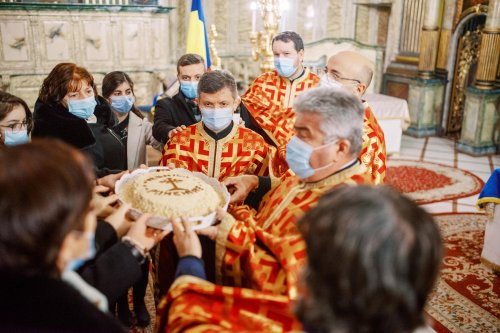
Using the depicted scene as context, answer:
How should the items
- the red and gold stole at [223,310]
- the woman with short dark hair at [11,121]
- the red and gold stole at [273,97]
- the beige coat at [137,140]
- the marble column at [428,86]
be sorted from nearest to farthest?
the red and gold stole at [223,310] < the woman with short dark hair at [11,121] < the beige coat at [137,140] < the red and gold stole at [273,97] < the marble column at [428,86]

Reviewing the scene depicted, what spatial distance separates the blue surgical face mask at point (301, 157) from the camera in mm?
1925

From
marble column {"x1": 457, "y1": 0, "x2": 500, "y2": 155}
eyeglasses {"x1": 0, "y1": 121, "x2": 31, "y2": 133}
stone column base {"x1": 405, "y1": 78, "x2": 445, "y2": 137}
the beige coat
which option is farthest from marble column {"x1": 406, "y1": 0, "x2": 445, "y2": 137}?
eyeglasses {"x1": 0, "y1": 121, "x2": 31, "y2": 133}

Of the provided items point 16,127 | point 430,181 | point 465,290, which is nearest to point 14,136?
point 16,127

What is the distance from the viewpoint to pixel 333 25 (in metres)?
11.8

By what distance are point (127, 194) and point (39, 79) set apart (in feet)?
25.2

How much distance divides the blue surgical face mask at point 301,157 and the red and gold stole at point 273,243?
0.19 feet

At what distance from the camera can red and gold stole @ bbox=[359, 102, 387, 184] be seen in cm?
287

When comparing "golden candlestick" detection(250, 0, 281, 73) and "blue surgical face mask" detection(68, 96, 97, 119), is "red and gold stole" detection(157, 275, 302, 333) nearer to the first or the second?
"blue surgical face mask" detection(68, 96, 97, 119)

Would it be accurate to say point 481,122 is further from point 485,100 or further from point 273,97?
point 273,97

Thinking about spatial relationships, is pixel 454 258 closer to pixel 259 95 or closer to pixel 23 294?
pixel 259 95

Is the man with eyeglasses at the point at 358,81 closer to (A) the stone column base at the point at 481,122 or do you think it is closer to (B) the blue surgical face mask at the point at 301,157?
(B) the blue surgical face mask at the point at 301,157

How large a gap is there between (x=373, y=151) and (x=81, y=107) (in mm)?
1831

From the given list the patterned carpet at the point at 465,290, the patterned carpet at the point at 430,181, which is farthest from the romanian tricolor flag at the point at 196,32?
the patterned carpet at the point at 465,290

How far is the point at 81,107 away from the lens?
2.83 metres
